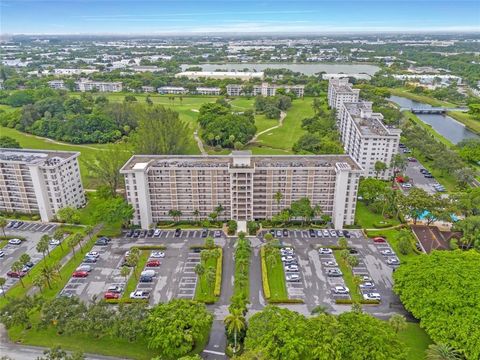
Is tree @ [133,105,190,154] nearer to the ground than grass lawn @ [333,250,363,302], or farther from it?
farther from it

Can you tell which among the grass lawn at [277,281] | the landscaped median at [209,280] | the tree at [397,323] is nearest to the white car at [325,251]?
the grass lawn at [277,281]

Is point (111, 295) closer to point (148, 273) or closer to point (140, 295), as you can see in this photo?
point (140, 295)

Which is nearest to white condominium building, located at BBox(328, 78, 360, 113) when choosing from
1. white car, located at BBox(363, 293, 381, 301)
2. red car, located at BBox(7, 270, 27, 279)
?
white car, located at BBox(363, 293, 381, 301)

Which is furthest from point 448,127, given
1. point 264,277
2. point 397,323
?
point 397,323

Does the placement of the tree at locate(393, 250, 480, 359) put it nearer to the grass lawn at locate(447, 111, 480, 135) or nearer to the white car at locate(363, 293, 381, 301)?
the white car at locate(363, 293, 381, 301)

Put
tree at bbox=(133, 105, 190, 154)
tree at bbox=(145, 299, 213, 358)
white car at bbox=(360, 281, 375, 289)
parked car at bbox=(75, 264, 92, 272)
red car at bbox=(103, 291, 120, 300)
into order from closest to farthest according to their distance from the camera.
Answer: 1. tree at bbox=(145, 299, 213, 358)
2. red car at bbox=(103, 291, 120, 300)
3. white car at bbox=(360, 281, 375, 289)
4. parked car at bbox=(75, 264, 92, 272)
5. tree at bbox=(133, 105, 190, 154)

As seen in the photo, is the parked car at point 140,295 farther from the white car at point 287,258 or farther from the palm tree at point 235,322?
the white car at point 287,258
